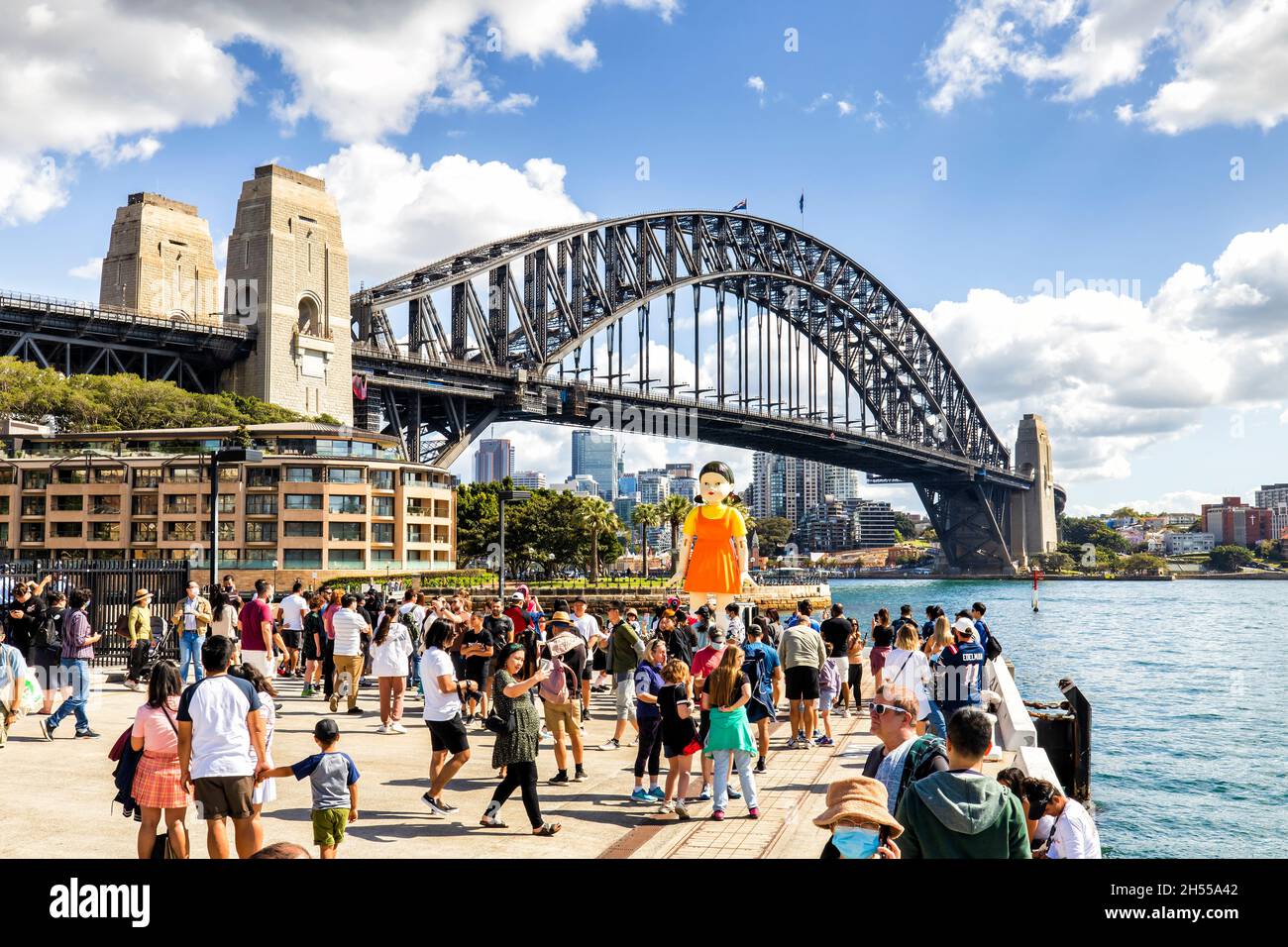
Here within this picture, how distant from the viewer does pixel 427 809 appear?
10.5 meters

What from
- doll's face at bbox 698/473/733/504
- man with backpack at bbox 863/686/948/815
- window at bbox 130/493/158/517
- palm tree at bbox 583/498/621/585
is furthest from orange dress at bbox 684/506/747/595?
palm tree at bbox 583/498/621/585

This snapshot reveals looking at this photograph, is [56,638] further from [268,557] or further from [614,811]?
[268,557]

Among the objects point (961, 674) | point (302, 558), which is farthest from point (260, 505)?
point (961, 674)

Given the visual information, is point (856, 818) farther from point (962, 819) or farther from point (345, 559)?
point (345, 559)

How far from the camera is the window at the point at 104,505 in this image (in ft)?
207

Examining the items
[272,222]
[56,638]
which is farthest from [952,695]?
[272,222]

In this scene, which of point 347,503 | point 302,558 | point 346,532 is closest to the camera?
point 302,558

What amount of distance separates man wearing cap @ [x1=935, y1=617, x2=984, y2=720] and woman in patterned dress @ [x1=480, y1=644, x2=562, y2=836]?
19.6 ft

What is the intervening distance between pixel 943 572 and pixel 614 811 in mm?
166771

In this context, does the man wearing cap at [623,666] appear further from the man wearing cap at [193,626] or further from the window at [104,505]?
the window at [104,505]

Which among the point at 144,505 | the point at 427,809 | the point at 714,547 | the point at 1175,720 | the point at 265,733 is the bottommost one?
the point at 1175,720

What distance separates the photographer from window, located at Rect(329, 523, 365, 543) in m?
62.6

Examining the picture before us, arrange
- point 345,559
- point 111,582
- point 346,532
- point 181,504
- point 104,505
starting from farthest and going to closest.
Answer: point 104,505 → point 346,532 → point 345,559 → point 181,504 → point 111,582

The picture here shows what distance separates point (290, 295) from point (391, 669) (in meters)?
70.4
